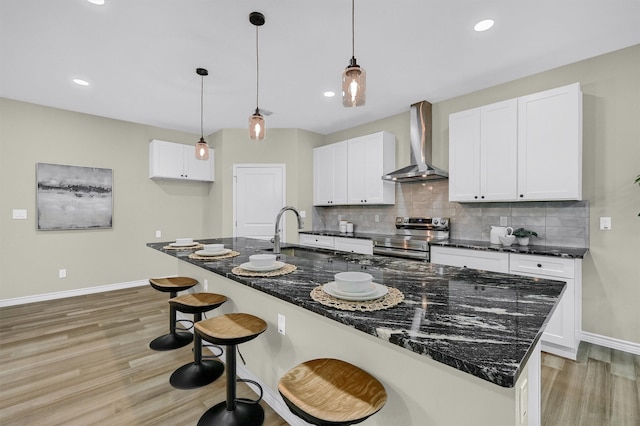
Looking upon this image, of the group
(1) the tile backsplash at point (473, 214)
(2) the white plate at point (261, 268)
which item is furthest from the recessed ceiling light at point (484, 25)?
(2) the white plate at point (261, 268)

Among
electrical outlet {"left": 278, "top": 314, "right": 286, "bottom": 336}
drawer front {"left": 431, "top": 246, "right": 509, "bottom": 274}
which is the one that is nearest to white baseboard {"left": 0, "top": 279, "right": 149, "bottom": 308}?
electrical outlet {"left": 278, "top": 314, "right": 286, "bottom": 336}

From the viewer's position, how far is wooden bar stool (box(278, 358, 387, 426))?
2.98 feet

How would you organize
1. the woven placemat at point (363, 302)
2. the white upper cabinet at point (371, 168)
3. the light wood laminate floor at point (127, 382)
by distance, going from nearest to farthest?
1. the woven placemat at point (363, 302)
2. the light wood laminate floor at point (127, 382)
3. the white upper cabinet at point (371, 168)

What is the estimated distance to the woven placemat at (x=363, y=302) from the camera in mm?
1066

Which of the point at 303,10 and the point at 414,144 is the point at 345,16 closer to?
the point at 303,10

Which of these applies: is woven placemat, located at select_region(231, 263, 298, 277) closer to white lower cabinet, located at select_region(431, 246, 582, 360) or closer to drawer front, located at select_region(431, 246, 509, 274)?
drawer front, located at select_region(431, 246, 509, 274)

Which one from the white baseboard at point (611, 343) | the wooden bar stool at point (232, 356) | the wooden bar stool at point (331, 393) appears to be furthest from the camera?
the white baseboard at point (611, 343)

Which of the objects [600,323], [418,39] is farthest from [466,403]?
[600,323]

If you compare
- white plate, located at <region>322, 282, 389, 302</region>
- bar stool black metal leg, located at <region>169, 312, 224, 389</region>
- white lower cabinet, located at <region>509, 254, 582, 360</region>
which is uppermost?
white plate, located at <region>322, 282, 389, 302</region>

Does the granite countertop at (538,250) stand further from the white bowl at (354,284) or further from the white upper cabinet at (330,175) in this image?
the white bowl at (354,284)

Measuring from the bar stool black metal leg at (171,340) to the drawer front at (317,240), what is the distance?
91.8 inches

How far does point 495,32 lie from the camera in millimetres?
2346

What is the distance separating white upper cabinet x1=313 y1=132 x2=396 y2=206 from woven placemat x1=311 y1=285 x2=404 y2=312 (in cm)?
310

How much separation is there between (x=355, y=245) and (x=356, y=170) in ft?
3.82
